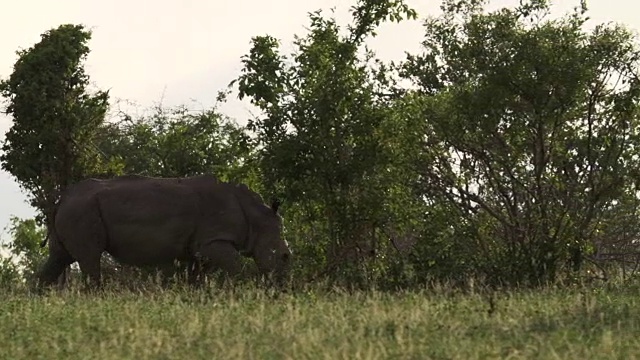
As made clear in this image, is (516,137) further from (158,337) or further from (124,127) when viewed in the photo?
(124,127)

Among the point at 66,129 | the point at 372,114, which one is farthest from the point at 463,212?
the point at 66,129

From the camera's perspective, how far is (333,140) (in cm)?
2423

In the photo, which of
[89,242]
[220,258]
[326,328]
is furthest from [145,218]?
[326,328]

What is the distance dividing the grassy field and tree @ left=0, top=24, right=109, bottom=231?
41.4ft

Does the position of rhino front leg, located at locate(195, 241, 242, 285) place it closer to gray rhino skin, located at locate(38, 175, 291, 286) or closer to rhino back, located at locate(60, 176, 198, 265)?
gray rhino skin, located at locate(38, 175, 291, 286)

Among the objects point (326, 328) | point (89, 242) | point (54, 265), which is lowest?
point (326, 328)

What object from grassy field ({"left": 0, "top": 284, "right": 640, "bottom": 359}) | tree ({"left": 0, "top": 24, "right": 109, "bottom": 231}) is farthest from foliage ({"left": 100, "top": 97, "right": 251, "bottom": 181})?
grassy field ({"left": 0, "top": 284, "right": 640, "bottom": 359})

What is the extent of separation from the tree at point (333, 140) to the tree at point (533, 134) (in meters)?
1.72

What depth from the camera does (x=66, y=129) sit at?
99.2ft

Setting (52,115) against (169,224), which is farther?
A: (52,115)

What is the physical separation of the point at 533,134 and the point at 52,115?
1157cm

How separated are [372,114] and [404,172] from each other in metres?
1.70

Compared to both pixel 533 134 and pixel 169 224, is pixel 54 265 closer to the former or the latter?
pixel 169 224

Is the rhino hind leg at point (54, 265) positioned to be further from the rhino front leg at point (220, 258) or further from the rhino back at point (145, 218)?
the rhino front leg at point (220, 258)
